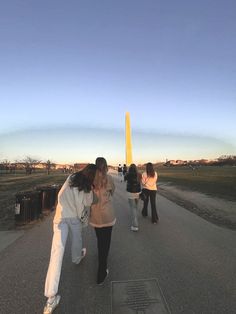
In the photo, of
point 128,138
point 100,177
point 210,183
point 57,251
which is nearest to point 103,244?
point 57,251

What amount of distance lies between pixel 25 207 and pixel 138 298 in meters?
6.01

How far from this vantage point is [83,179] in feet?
13.0

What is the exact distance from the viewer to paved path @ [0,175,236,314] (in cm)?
362

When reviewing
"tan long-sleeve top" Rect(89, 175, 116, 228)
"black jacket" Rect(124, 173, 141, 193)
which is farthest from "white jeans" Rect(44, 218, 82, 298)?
"black jacket" Rect(124, 173, 141, 193)

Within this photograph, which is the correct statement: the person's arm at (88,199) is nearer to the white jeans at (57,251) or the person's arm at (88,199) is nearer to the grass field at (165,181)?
the white jeans at (57,251)

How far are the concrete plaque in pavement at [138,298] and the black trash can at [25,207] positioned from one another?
5299mm

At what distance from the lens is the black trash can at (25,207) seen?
8.66 metres

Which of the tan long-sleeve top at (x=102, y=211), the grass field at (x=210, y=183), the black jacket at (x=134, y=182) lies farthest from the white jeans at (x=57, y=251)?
the grass field at (x=210, y=183)

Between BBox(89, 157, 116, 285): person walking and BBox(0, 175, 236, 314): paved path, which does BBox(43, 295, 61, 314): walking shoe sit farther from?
BBox(89, 157, 116, 285): person walking

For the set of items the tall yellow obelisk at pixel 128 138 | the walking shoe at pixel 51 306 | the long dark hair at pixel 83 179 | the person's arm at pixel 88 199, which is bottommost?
the walking shoe at pixel 51 306

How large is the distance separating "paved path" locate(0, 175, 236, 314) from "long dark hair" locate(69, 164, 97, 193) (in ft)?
4.74

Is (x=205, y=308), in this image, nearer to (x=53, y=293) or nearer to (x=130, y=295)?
(x=130, y=295)

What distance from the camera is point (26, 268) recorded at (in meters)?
4.88

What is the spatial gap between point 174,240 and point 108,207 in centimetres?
296
